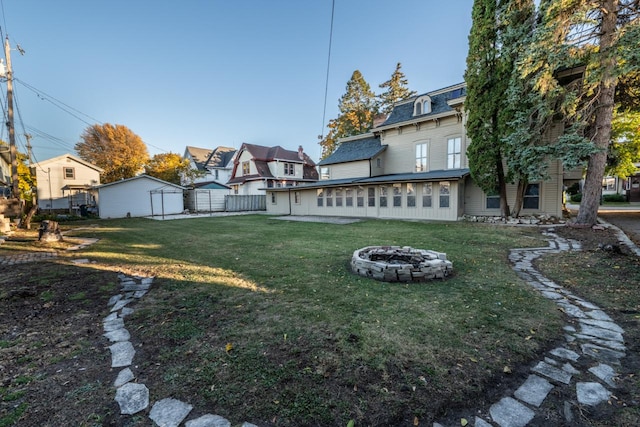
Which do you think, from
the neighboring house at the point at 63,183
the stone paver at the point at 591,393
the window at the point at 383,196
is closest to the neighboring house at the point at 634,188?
the window at the point at 383,196

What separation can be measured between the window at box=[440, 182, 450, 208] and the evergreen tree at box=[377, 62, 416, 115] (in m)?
17.6

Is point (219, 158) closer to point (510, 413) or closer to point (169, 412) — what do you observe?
point (169, 412)

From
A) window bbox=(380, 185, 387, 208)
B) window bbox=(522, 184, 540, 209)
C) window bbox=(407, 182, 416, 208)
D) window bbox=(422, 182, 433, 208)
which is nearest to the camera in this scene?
window bbox=(522, 184, 540, 209)

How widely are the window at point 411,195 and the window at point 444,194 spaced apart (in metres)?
1.42

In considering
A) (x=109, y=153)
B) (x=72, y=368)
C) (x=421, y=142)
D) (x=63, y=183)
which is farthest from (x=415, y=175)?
(x=109, y=153)

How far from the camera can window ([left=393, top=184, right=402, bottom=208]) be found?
14914 millimetres

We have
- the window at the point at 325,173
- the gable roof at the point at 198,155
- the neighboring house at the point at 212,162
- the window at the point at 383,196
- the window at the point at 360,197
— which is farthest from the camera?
the gable roof at the point at 198,155

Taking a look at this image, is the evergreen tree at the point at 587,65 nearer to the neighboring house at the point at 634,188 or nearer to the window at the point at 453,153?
the window at the point at 453,153

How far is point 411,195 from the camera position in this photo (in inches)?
571

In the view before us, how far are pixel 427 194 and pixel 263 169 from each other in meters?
18.9

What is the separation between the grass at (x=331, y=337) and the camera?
6.32 feet

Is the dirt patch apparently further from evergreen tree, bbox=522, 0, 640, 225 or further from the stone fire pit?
evergreen tree, bbox=522, 0, 640, 225

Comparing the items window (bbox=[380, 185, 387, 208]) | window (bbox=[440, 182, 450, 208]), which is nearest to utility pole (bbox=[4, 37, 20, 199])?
window (bbox=[380, 185, 387, 208])

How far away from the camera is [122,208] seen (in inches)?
790
